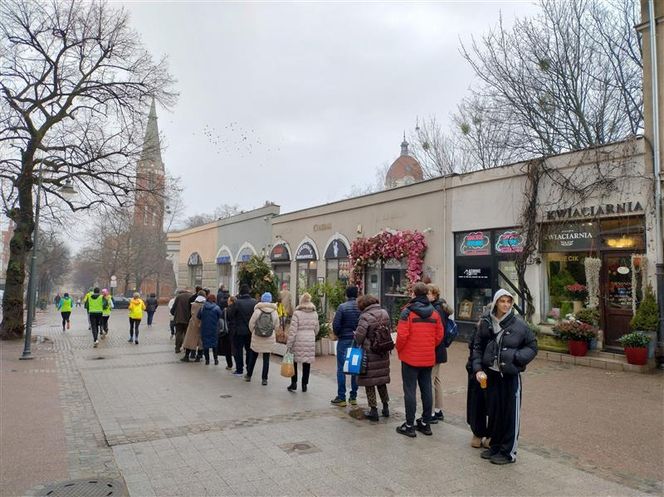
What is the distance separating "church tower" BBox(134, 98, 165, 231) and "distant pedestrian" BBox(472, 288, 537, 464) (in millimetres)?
15420

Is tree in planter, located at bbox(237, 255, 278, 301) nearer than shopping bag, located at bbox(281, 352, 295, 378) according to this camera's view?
No

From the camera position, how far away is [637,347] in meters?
9.65

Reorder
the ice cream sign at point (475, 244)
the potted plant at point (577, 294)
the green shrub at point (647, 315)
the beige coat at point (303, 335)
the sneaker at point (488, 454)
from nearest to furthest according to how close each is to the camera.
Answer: the sneaker at point (488, 454)
the beige coat at point (303, 335)
the green shrub at point (647, 315)
the potted plant at point (577, 294)
the ice cream sign at point (475, 244)

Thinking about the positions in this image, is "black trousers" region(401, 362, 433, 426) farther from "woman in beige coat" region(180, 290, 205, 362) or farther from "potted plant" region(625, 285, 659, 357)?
"woman in beige coat" region(180, 290, 205, 362)

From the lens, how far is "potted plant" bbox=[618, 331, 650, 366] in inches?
378

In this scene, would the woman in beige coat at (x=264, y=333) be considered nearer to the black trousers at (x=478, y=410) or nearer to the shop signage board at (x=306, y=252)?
A: the black trousers at (x=478, y=410)

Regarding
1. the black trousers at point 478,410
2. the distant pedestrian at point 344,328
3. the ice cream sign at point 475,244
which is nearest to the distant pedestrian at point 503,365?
the black trousers at point 478,410

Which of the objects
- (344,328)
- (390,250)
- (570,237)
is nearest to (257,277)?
(390,250)

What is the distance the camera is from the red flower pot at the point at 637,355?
9.62m

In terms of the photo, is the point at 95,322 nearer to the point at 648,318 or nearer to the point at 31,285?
the point at 31,285

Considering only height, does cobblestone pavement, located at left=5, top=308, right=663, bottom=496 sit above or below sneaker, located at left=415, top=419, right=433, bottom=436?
below

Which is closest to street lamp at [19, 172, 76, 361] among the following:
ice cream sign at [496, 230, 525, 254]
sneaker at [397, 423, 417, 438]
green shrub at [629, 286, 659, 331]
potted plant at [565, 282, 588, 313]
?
sneaker at [397, 423, 417, 438]

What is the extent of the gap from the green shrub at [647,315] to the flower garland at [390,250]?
6.56 metres

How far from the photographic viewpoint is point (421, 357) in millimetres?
5867
